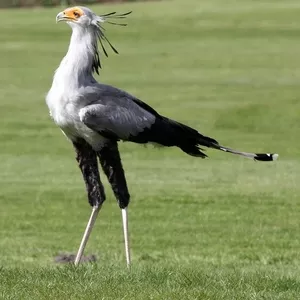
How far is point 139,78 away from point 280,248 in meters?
16.9

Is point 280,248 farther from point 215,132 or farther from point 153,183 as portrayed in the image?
point 215,132

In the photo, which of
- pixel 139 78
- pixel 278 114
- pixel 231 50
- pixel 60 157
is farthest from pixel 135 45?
pixel 60 157

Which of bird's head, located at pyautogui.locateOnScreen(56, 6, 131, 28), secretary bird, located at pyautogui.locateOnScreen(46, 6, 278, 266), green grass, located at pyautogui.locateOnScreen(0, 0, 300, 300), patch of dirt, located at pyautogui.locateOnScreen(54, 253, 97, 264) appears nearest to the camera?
green grass, located at pyautogui.locateOnScreen(0, 0, 300, 300)

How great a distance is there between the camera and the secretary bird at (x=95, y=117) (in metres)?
8.22

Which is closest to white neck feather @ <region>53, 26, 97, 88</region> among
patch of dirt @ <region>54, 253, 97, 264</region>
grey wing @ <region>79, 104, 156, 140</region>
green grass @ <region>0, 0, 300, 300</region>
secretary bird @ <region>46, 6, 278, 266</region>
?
secretary bird @ <region>46, 6, 278, 266</region>

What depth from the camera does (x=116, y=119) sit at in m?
8.40

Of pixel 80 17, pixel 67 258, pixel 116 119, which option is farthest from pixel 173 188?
pixel 80 17

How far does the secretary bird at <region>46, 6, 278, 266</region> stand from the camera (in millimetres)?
8219

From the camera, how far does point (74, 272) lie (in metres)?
7.61

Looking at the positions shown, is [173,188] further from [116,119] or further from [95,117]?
Result: [95,117]

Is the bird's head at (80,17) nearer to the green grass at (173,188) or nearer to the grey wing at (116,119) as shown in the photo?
the grey wing at (116,119)

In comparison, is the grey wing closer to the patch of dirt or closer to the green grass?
the green grass

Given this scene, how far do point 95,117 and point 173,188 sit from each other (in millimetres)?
7399

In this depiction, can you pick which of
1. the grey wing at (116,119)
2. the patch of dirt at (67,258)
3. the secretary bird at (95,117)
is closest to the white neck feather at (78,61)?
the secretary bird at (95,117)
